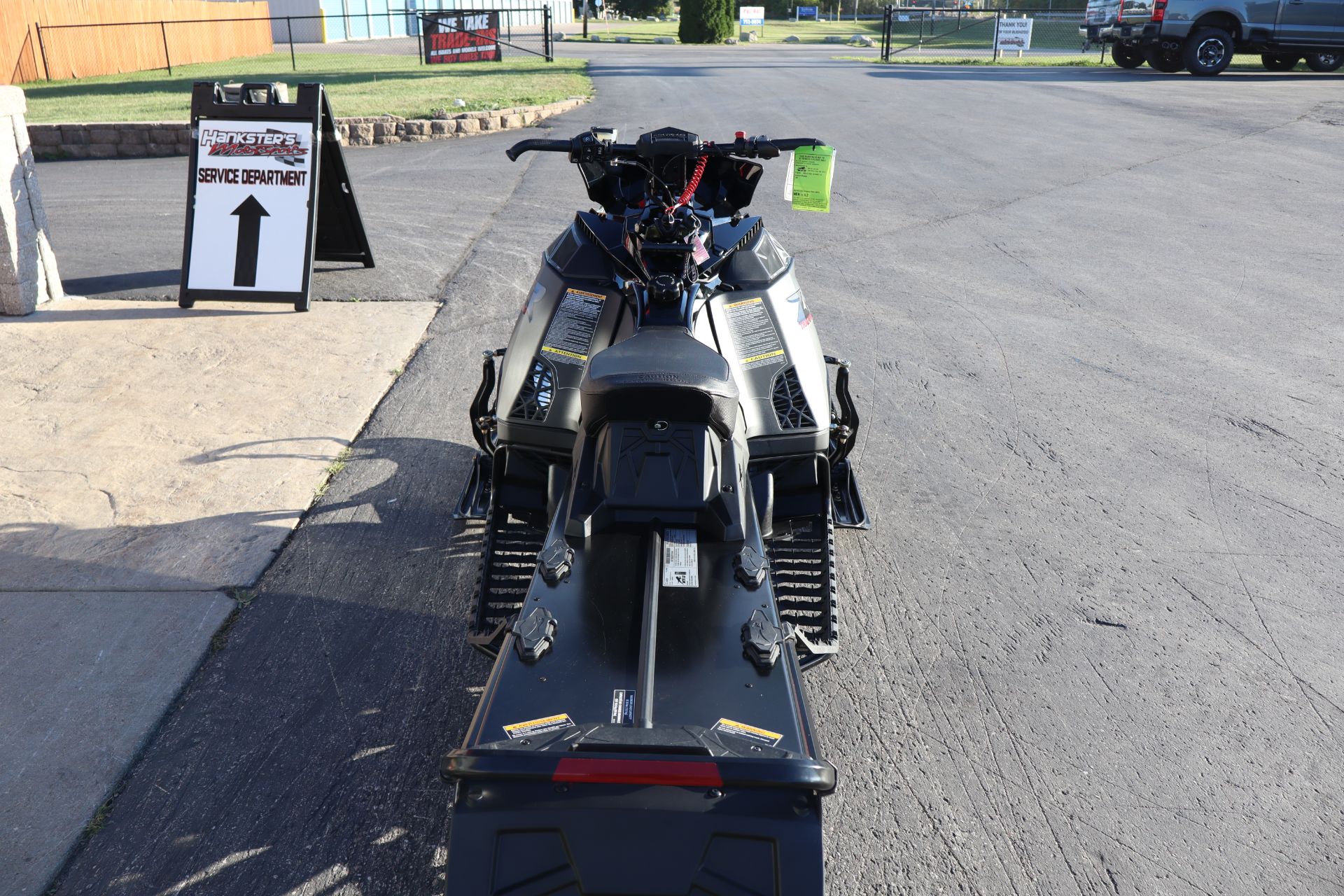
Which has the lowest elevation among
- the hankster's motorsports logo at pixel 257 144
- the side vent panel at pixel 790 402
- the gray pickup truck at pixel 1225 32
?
the side vent panel at pixel 790 402

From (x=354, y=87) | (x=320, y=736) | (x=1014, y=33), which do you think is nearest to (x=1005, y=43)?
(x=1014, y=33)

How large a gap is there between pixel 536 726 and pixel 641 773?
1.26 ft

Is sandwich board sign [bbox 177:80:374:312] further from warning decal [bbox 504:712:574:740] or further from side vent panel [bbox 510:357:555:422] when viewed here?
warning decal [bbox 504:712:574:740]

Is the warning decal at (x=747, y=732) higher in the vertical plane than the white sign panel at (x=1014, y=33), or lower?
lower

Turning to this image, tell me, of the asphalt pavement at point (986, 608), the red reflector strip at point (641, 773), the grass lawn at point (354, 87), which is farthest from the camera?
the grass lawn at point (354, 87)

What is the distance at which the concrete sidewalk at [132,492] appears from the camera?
3.01 m

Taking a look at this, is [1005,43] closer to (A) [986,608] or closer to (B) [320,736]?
(A) [986,608]

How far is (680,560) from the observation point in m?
2.56

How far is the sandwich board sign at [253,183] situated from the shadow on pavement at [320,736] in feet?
12.3

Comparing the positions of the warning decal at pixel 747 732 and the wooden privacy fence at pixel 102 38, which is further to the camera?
the wooden privacy fence at pixel 102 38

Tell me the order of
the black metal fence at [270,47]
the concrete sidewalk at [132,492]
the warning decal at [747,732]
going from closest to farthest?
the warning decal at [747,732] → the concrete sidewalk at [132,492] → the black metal fence at [270,47]

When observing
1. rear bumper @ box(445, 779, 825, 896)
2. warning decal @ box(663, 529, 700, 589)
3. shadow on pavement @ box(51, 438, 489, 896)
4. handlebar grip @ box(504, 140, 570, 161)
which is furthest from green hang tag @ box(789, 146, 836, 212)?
rear bumper @ box(445, 779, 825, 896)

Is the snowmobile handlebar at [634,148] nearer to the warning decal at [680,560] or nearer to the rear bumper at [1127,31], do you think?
the warning decal at [680,560]

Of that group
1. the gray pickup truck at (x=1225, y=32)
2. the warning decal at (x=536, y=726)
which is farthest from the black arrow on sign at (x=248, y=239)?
the gray pickup truck at (x=1225, y=32)
